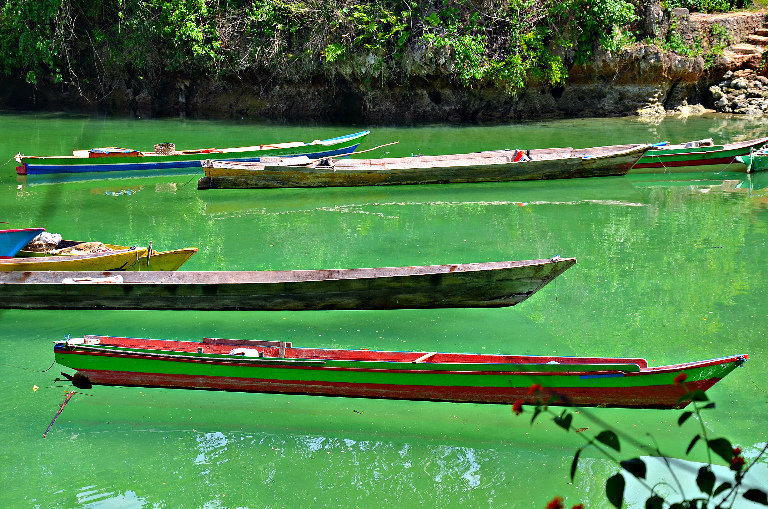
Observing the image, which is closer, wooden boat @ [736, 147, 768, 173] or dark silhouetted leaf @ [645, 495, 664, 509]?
dark silhouetted leaf @ [645, 495, 664, 509]

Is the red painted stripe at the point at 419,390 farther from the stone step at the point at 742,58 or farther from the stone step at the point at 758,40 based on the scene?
the stone step at the point at 758,40

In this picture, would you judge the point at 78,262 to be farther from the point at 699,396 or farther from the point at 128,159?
the point at 699,396

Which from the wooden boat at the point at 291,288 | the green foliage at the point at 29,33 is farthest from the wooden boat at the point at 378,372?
the green foliage at the point at 29,33

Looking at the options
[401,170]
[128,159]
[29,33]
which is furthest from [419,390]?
[29,33]

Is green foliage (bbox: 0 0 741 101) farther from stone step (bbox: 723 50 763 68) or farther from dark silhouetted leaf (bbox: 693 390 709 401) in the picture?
dark silhouetted leaf (bbox: 693 390 709 401)

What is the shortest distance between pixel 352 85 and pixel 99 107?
7.35 metres

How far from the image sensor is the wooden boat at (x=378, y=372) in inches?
211

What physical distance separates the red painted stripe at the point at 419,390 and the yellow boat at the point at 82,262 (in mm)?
2120

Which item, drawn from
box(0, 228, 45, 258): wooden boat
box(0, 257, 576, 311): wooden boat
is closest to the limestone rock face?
box(0, 257, 576, 311): wooden boat

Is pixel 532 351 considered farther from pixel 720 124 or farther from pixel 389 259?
pixel 720 124

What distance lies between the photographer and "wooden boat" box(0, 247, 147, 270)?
786cm

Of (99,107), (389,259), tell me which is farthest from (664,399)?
(99,107)

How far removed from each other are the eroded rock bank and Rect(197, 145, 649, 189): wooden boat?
6057 millimetres

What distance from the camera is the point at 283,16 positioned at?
61.8ft
